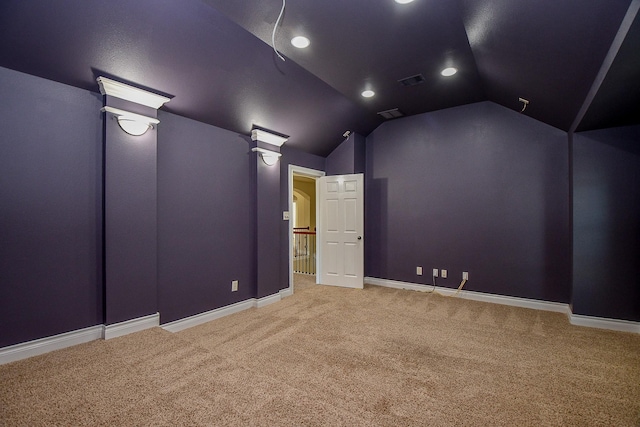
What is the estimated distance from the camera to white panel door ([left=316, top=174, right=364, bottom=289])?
5.20 meters

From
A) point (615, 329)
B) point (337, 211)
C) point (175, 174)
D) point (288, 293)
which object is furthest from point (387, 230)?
point (175, 174)

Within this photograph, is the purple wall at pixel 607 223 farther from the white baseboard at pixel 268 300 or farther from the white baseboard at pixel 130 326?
the white baseboard at pixel 130 326

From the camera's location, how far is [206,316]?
→ 361 centimetres

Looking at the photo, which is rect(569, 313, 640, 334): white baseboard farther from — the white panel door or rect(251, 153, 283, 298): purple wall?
rect(251, 153, 283, 298): purple wall

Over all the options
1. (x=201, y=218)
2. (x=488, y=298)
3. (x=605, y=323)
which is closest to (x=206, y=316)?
(x=201, y=218)

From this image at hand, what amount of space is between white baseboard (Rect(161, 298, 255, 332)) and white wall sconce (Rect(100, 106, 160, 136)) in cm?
206

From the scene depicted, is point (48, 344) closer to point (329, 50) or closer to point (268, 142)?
point (268, 142)

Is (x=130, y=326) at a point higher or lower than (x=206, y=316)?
higher

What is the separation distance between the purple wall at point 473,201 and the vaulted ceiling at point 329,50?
575mm

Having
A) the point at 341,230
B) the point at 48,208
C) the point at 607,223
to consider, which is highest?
the point at 48,208

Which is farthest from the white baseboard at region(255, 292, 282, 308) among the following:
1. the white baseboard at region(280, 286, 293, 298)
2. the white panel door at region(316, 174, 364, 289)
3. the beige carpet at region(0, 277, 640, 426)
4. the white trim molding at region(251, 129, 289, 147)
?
the white trim molding at region(251, 129, 289, 147)

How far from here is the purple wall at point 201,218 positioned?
3.25 m

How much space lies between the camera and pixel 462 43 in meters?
2.84

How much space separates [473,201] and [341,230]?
221 centimetres
